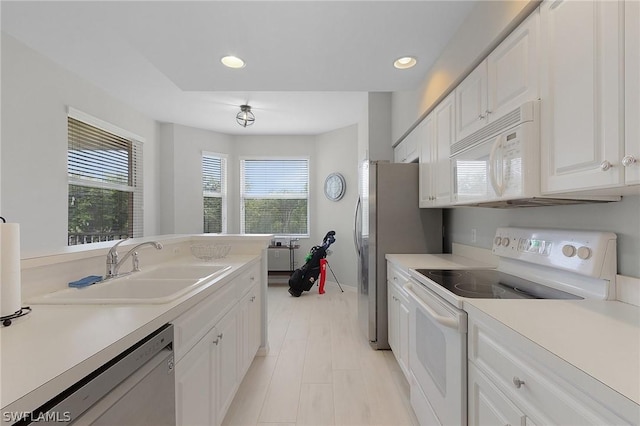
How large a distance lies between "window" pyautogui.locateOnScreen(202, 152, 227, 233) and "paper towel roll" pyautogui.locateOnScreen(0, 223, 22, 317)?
451 centimetres

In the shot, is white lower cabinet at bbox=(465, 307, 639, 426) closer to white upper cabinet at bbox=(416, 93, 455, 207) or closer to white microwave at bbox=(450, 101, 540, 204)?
white microwave at bbox=(450, 101, 540, 204)

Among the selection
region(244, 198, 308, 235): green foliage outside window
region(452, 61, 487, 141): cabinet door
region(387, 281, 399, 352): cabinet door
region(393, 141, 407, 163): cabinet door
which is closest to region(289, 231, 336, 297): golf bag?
region(244, 198, 308, 235): green foliage outside window

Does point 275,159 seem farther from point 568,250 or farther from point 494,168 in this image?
point 568,250

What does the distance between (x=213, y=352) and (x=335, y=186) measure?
3971 mm

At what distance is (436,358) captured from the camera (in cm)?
147

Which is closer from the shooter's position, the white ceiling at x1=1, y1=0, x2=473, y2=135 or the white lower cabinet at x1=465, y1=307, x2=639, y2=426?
the white lower cabinet at x1=465, y1=307, x2=639, y2=426

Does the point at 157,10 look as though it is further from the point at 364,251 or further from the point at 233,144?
the point at 233,144

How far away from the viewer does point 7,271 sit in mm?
886

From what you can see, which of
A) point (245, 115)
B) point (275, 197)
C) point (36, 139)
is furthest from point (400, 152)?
point (36, 139)

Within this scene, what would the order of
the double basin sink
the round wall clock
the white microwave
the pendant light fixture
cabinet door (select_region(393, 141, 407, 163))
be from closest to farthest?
the double basin sink < the white microwave < cabinet door (select_region(393, 141, 407, 163)) < the pendant light fixture < the round wall clock

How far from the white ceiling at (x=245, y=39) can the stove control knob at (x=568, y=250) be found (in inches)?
54.5

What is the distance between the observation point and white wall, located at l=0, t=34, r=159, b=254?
257 centimetres

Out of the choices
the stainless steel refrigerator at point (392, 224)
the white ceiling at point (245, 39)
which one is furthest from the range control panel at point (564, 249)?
the white ceiling at point (245, 39)

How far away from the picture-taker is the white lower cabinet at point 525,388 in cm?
61
